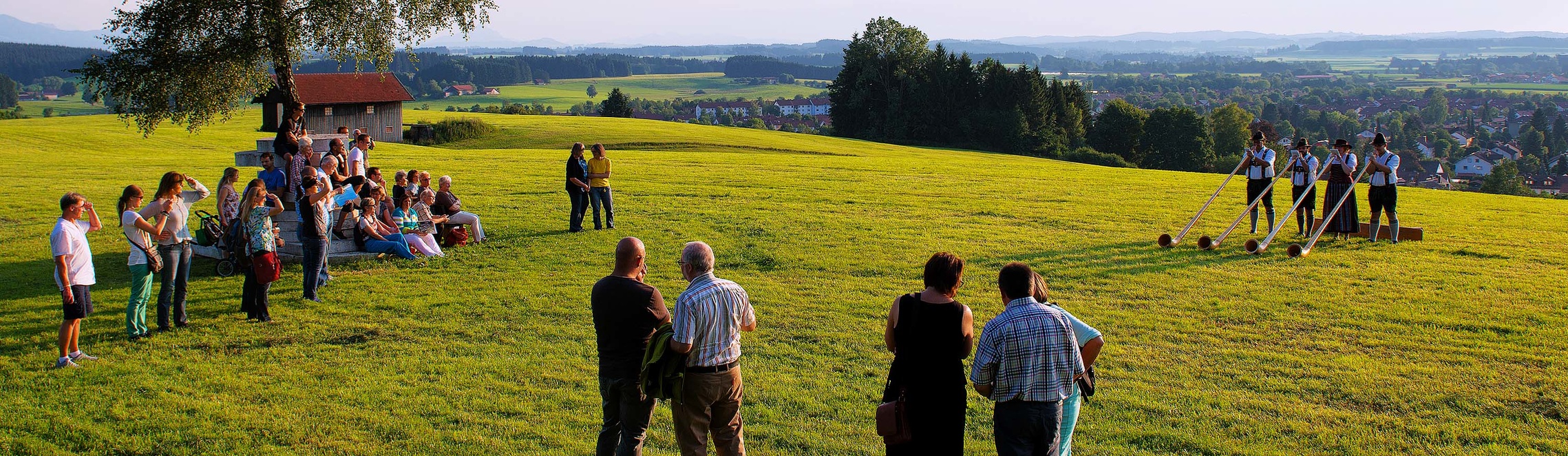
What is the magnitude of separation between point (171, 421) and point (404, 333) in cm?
298

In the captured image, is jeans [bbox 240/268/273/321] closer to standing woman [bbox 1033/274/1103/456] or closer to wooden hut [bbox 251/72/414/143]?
standing woman [bbox 1033/274/1103/456]

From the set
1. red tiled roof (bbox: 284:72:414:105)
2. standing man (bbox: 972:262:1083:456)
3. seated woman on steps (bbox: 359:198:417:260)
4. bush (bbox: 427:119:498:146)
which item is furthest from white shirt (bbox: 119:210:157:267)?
red tiled roof (bbox: 284:72:414:105)

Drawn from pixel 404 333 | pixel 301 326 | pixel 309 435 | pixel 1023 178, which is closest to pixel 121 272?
pixel 301 326

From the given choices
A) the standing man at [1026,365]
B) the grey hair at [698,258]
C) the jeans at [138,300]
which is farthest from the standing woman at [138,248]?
the standing man at [1026,365]

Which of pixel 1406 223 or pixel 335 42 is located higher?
pixel 335 42

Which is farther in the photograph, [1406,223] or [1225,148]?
[1225,148]

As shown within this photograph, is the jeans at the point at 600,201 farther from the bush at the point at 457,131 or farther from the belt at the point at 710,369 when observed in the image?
the bush at the point at 457,131

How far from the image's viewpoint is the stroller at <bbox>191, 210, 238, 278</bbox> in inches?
545

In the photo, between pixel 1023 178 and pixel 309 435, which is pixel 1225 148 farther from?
pixel 309 435

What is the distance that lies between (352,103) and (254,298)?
44011mm

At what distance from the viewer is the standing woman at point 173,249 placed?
10.1m

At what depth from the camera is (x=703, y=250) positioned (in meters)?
6.07

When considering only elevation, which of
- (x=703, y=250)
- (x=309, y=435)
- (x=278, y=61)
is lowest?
(x=309, y=435)

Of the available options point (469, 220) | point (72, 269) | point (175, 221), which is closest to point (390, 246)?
point (469, 220)
